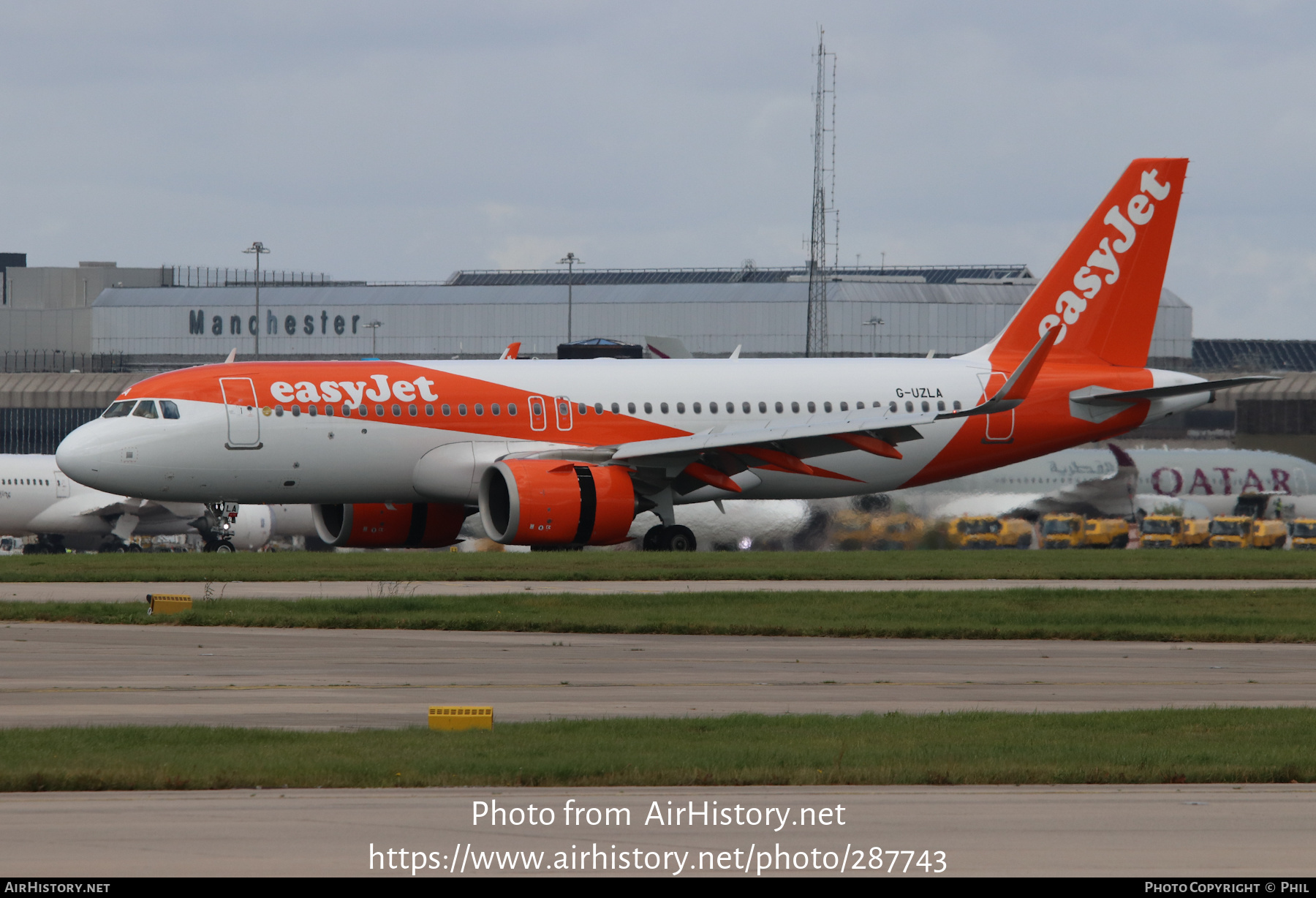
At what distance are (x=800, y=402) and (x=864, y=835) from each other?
29337mm

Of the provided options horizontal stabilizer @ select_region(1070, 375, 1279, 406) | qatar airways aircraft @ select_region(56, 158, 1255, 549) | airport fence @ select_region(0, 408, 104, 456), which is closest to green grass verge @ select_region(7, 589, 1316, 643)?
qatar airways aircraft @ select_region(56, 158, 1255, 549)

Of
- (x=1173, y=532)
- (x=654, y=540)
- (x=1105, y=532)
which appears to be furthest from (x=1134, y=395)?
(x=1173, y=532)

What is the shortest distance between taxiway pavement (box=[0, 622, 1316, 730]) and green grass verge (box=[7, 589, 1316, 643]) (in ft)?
1.67

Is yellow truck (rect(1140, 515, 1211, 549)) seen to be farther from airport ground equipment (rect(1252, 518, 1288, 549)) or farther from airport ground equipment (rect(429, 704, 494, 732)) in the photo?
airport ground equipment (rect(429, 704, 494, 732))

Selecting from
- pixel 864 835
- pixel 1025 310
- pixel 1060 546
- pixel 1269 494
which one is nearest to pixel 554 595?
pixel 864 835

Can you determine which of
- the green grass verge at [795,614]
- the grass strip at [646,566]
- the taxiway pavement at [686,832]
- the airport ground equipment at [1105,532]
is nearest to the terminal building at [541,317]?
the airport ground equipment at [1105,532]

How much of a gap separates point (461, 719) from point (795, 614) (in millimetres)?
10506

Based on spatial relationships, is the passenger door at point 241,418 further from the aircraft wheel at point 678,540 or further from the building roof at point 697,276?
the building roof at point 697,276

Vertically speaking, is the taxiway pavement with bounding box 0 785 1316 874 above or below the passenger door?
below

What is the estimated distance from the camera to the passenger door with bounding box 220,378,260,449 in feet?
118

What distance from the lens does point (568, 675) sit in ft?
60.6

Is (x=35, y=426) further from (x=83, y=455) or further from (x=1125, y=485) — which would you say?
(x=1125, y=485)

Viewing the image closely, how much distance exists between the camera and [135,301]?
420 ft
